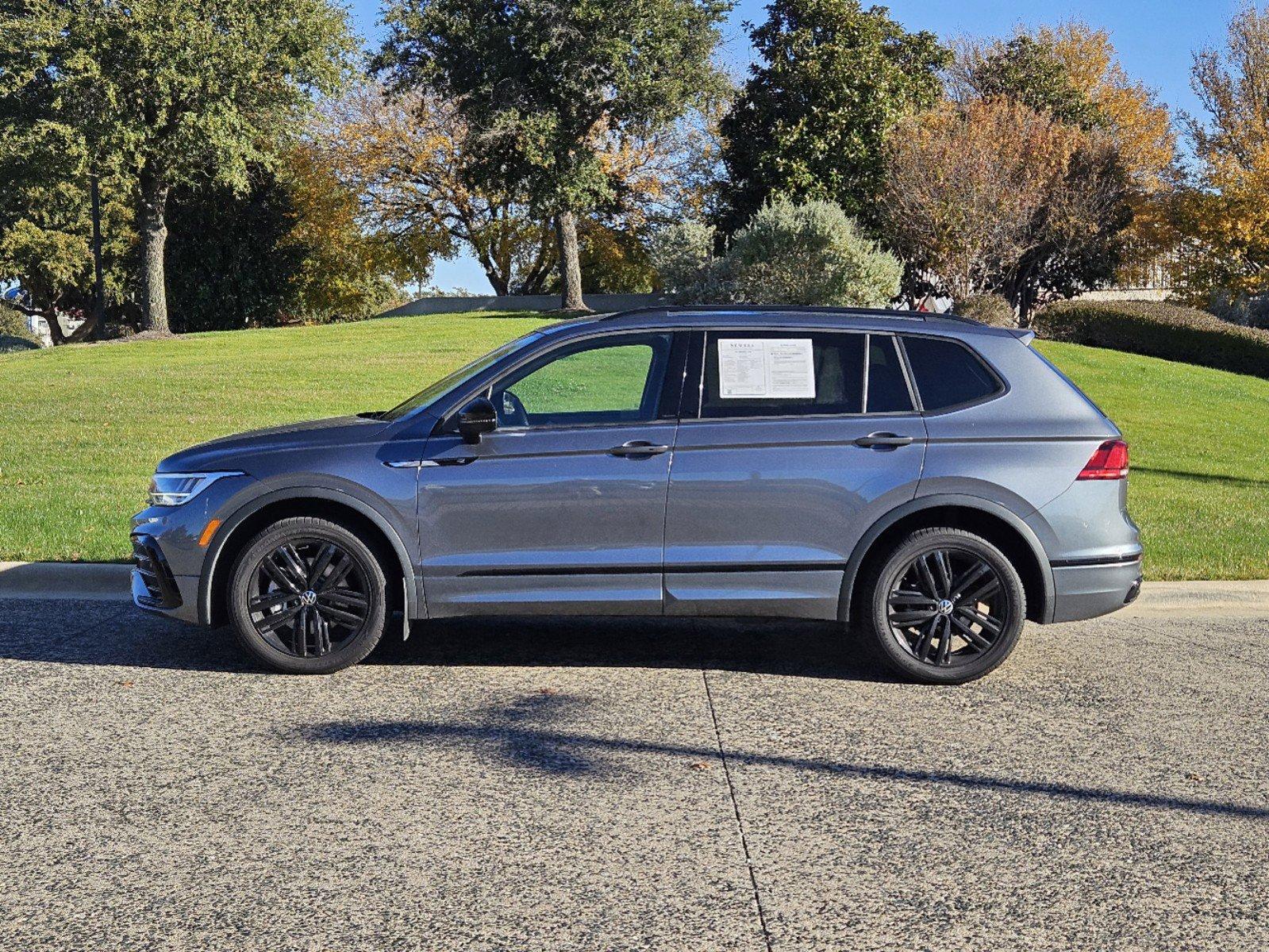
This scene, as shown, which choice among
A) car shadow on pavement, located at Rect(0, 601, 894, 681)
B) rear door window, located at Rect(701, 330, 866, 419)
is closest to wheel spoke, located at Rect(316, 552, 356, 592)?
car shadow on pavement, located at Rect(0, 601, 894, 681)

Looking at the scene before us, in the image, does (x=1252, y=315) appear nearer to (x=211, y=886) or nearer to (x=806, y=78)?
(x=806, y=78)

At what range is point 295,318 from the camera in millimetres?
54625

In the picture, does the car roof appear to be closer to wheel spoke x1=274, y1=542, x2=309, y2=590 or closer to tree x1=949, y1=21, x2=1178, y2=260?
wheel spoke x1=274, y1=542, x2=309, y2=590

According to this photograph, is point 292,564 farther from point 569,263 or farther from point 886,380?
point 569,263

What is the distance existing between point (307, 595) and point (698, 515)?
73.5 inches

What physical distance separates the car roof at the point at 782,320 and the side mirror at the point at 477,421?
612 millimetres

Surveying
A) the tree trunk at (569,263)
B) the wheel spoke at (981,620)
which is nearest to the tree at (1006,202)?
the tree trunk at (569,263)

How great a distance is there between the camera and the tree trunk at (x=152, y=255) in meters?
38.1

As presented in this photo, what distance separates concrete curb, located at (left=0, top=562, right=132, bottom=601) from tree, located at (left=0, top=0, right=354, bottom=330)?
1070 inches

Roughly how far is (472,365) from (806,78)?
32.0m

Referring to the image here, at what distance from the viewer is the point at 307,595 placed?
6.12 metres

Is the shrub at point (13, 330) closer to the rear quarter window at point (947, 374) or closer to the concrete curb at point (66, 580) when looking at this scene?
the concrete curb at point (66, 580)

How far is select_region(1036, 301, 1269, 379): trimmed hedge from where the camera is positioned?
3141cm

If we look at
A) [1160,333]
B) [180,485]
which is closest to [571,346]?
[180,485]
